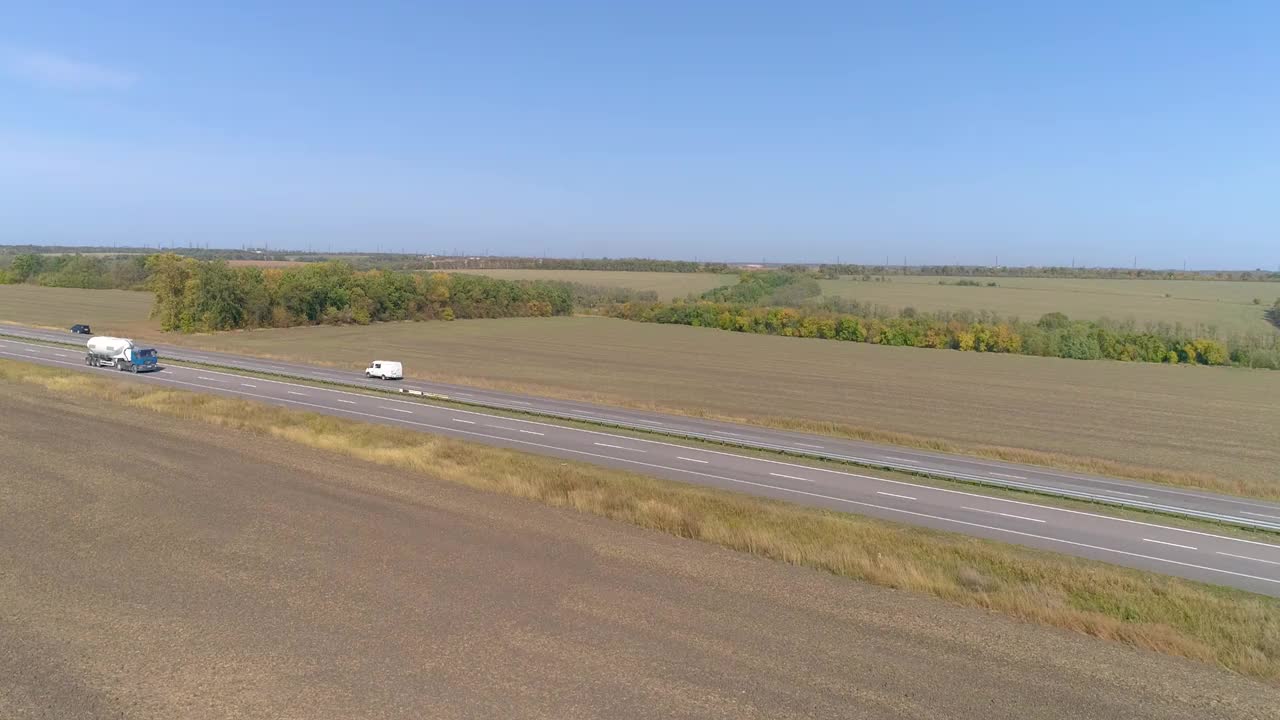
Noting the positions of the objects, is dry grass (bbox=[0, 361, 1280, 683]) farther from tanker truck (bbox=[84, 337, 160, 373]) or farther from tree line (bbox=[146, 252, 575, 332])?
tree line (bbox=[146, 252, 575, 332])

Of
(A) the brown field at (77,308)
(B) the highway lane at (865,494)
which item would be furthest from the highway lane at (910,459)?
(A) the brown field at (77,308)

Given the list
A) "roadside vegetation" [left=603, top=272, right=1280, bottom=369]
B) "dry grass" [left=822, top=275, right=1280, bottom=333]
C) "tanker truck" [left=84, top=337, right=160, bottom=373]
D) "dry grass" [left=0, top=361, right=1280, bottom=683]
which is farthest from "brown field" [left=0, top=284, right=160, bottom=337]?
"dry grass" [left=822, top=275, right=1280, bottom=333]

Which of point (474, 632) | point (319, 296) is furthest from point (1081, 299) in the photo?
point (474, 632)

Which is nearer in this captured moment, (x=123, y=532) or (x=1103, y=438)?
(x=123, y=532)

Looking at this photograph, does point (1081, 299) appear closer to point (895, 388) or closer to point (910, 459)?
point (895, 388)

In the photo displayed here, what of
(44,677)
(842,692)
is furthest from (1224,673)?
(44,677)

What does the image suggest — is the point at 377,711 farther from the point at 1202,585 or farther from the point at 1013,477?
the point at 1013,477

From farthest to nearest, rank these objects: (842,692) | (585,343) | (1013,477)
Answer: (585,343)
(1013,477)
(842,692)
